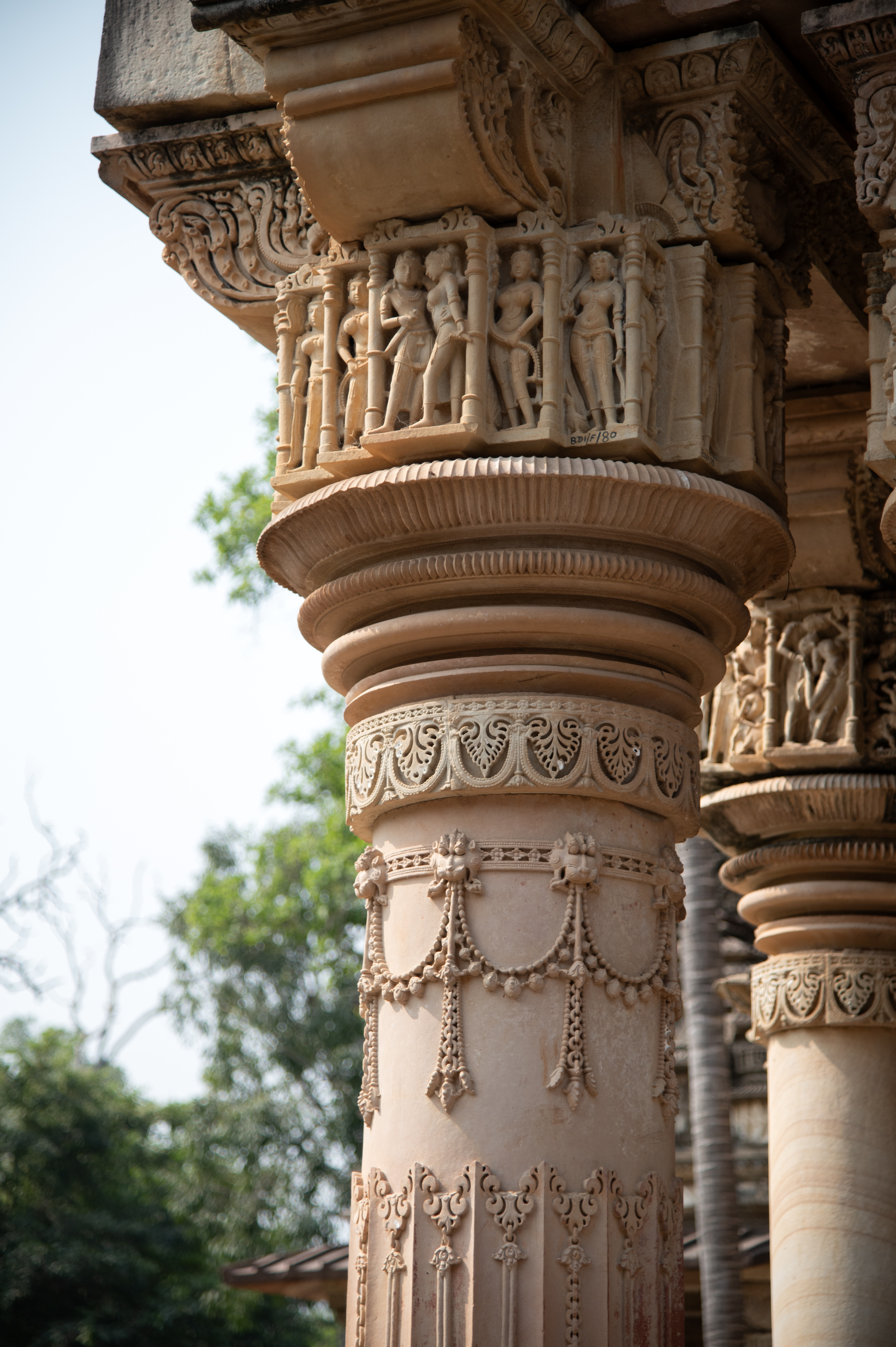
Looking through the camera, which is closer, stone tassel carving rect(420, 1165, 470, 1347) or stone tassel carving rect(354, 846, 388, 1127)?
stone tassel carving rect(420, 1165, 470, 1347)

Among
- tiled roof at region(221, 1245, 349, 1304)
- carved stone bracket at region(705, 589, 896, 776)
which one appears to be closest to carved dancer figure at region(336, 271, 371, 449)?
carved stone bracket at region(705, 589, 896, 776)

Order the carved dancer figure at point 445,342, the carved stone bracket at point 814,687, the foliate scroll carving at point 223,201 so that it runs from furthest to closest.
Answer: the carved stone bracket at point 814,687 < the foliate scroll carving at point 223,201 < the carved dancer figure at point 445,342

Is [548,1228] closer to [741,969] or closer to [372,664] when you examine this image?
[372,664]

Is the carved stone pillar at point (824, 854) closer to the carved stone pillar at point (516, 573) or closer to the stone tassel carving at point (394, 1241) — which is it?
the carved stone pillar at point (516, 573)

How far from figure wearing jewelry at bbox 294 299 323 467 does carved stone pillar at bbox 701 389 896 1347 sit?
7.99 feet

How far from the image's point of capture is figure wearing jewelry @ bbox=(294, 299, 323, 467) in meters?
4.56

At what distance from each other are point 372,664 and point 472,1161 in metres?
1.31

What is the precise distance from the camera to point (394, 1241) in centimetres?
402

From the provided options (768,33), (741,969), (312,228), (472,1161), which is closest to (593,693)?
(472,1161)

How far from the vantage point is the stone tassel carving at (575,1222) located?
12.7 ft

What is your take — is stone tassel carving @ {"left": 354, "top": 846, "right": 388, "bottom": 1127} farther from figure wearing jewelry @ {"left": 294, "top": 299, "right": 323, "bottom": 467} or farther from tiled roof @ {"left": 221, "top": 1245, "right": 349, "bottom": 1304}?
tiled roof @ {"left": 221, "top": 1245, "right": 349, "bottom": 1304}

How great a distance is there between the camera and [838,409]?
6.47 m

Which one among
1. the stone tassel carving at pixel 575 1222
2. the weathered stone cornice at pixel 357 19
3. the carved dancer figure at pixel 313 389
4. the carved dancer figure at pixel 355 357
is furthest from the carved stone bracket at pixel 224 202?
the stone tassel carving at pixel 575 1222

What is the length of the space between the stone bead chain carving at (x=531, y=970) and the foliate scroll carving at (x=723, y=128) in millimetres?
1744
